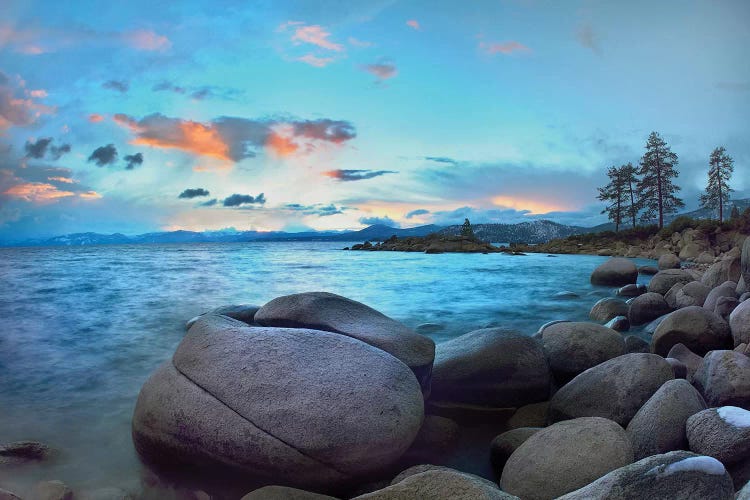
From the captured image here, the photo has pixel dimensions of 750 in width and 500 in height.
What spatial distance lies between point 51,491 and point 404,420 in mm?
3104

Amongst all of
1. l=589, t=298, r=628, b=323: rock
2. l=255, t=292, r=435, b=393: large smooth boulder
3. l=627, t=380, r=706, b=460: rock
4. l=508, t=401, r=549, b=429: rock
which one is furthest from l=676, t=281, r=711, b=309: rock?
l=255, t=292, r=435, b=393: large smooth boulder

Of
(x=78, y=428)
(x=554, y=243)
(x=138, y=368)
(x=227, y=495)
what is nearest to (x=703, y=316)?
(x=227, y=495)

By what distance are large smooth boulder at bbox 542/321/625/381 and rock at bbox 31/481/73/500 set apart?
19.3ft

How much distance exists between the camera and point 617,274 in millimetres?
18438

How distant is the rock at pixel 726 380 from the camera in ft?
15.9

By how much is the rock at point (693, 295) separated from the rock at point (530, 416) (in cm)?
690

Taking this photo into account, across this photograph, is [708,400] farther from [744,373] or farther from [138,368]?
[138,368]

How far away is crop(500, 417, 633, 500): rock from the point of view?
3.62 meters

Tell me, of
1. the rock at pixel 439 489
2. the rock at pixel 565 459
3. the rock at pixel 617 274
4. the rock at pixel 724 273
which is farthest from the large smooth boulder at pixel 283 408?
the rock at pixel 617 274

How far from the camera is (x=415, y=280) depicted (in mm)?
24094

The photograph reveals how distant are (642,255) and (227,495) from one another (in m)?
42.9

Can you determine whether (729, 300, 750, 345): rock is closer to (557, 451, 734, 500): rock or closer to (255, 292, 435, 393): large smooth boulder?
(255, 292, 435, 393): large smooth boulder

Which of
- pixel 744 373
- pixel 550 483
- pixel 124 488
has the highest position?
pixel 744 373

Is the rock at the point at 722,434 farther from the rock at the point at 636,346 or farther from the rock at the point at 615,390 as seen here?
the rock at the point at 636,346
